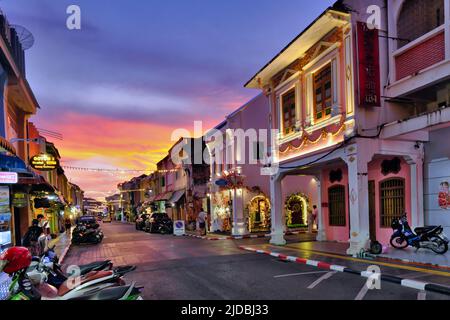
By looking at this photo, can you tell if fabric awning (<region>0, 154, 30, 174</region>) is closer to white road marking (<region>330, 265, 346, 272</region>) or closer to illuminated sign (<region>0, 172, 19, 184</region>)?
illuminated sign (<region>0, 172, 19, 184</region>)

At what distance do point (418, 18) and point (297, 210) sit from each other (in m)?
13.6

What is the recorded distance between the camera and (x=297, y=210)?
73.9 feet

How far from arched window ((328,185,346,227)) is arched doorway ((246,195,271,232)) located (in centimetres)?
690

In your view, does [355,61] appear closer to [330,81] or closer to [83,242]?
[330,81]

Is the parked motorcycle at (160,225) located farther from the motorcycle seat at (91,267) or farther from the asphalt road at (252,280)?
the motorcycle seat at (91,267)

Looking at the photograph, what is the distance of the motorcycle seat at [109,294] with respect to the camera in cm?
517

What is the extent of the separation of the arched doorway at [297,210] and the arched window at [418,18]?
1229cm

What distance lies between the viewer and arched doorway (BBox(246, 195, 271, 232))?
23.2 meters

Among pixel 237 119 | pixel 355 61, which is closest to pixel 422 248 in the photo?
pixel 355 61

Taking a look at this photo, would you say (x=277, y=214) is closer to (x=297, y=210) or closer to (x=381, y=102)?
(x=297, y=210)

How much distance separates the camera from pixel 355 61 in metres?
11.6

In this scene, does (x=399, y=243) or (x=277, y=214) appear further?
(x=277, y=214)

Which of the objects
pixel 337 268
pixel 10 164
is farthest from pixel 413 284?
pixel 10 164

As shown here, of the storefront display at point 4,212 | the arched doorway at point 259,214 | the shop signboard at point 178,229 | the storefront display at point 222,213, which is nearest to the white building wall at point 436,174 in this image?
the arched doorway at point 259,214
